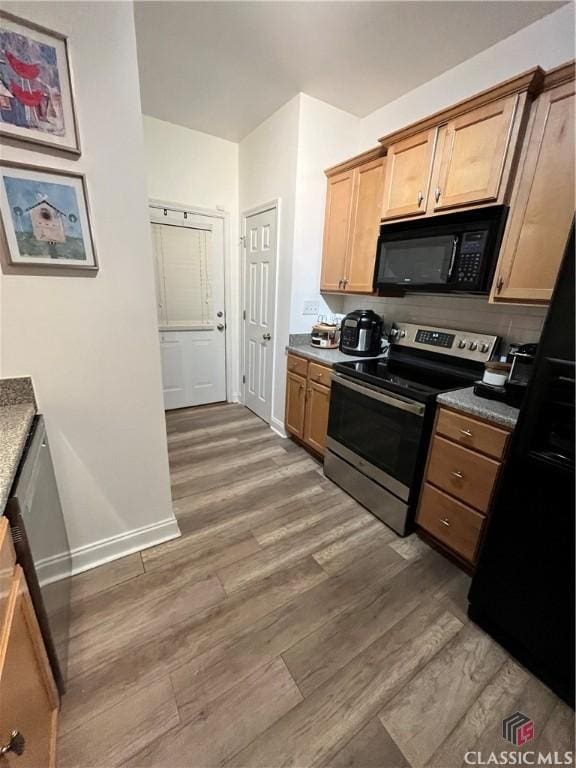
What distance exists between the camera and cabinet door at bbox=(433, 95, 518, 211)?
1.51m

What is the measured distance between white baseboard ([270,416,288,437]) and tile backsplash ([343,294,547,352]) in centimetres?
135

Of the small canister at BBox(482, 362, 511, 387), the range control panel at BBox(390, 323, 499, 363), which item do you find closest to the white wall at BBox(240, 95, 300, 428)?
the range control panel at BBox(390, 323, 499, 363)

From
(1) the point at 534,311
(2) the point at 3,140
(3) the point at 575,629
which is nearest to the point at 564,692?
(3) the point at 575,629

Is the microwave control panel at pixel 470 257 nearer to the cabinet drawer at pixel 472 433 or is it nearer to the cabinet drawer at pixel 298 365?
the cabinet drawer at pixel 472 433

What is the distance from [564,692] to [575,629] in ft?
0.96

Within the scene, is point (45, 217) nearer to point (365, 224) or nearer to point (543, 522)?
point (365, 224)

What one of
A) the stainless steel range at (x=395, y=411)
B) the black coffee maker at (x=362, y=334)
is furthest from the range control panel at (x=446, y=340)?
the black coffee maker at (x=362, y=334)

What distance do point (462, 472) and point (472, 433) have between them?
0.71ft

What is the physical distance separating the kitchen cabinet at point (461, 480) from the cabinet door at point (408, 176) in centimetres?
130

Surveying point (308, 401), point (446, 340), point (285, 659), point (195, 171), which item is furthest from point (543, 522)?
point (195, 171)

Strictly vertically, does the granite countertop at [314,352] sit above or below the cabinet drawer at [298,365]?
above

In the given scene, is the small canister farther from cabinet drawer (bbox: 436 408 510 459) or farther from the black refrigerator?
the black refrigerator

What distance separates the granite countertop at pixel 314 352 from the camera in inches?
90.4

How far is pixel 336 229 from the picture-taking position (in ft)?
8.38
